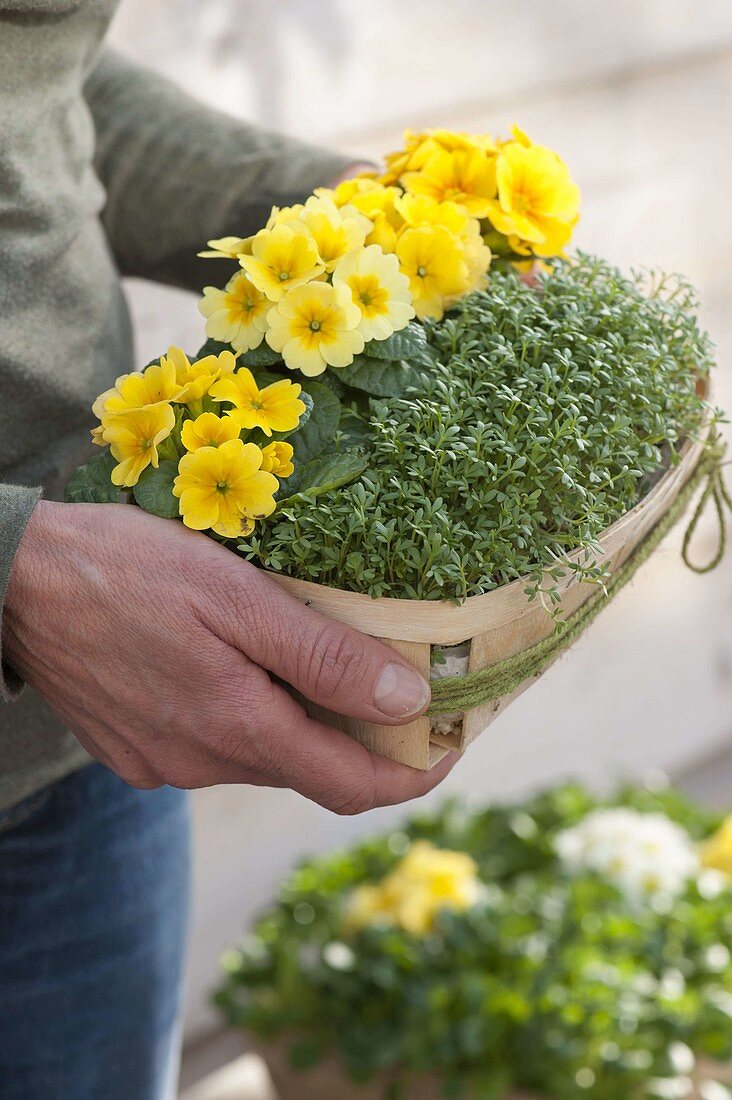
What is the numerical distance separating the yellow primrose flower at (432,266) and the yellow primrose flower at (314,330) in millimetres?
81

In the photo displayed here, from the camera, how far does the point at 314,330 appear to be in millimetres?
690

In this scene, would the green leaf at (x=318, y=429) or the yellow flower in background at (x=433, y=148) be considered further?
the yellow flower in background at (x=433, y=148)

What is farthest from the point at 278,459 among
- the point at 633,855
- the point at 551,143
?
the point at 551,143

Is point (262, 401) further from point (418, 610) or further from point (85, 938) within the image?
point (85, 938)

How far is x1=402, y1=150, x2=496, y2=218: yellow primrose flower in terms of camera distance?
800 mm

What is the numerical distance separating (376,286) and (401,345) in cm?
4

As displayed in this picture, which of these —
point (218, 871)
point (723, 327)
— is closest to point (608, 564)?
point (218, 871)

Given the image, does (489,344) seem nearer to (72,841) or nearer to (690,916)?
(72,841)

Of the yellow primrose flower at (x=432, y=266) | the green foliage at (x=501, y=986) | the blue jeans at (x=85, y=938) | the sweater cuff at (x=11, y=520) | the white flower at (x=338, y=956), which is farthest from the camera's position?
the white flower at (x=338, y=956)

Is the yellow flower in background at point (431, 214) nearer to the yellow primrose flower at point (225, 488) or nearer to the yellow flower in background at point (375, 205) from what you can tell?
the yellow flower in background at point (375, 205)

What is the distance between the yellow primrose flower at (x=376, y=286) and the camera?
69 cm

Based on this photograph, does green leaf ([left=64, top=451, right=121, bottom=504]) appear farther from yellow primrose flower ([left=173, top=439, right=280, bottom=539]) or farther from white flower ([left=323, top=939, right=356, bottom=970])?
white flower ([left=323, top=939, right=356, bottom=970])

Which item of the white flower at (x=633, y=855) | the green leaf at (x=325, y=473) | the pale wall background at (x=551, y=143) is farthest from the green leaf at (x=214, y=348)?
the white flower at (x=633, y=855)

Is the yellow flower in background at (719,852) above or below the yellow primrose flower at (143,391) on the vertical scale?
below
